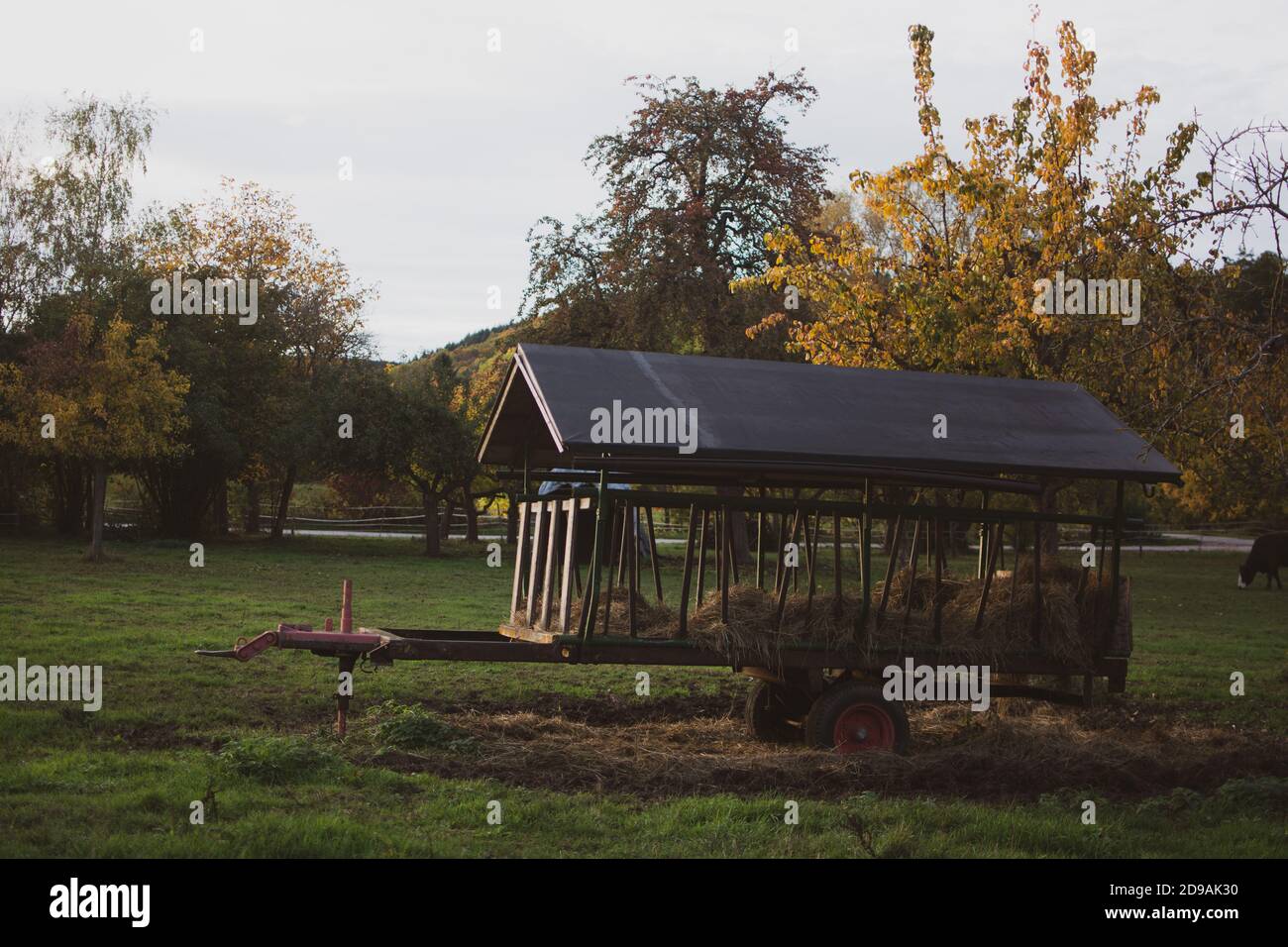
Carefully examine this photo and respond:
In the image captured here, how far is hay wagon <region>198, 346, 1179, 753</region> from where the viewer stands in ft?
28.8

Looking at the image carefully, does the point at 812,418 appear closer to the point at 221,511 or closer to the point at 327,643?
the point at 327,643

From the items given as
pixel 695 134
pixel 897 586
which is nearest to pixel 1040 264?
pixel 897 586

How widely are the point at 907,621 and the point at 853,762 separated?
4.70ft

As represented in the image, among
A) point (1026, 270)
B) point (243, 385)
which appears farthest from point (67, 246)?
point (1026, 270)

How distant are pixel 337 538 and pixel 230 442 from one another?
7.24m

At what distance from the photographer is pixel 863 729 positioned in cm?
940

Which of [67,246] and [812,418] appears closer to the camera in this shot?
[812,418]

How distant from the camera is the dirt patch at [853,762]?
822cm

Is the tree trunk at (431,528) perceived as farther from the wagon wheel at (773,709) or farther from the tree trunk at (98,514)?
the wagon wheel at (773,709)

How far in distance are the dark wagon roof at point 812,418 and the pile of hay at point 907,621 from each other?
3.40ft

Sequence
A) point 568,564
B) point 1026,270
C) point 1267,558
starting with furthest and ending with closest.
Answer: point 1267,558 < point 1026,270 < point 568,564

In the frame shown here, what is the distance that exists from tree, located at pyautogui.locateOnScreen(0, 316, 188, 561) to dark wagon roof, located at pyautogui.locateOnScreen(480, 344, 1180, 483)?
63.5 ft

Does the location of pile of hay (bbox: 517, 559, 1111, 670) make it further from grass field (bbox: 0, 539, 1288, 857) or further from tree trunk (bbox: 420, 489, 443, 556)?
tree trunk (bbox: 420, 489, 443, 556)

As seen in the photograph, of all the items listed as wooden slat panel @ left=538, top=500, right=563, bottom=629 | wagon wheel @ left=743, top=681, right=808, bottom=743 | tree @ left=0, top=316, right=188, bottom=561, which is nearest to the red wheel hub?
wagon wheel @ left=743, top=681, right=808, bottom=743
